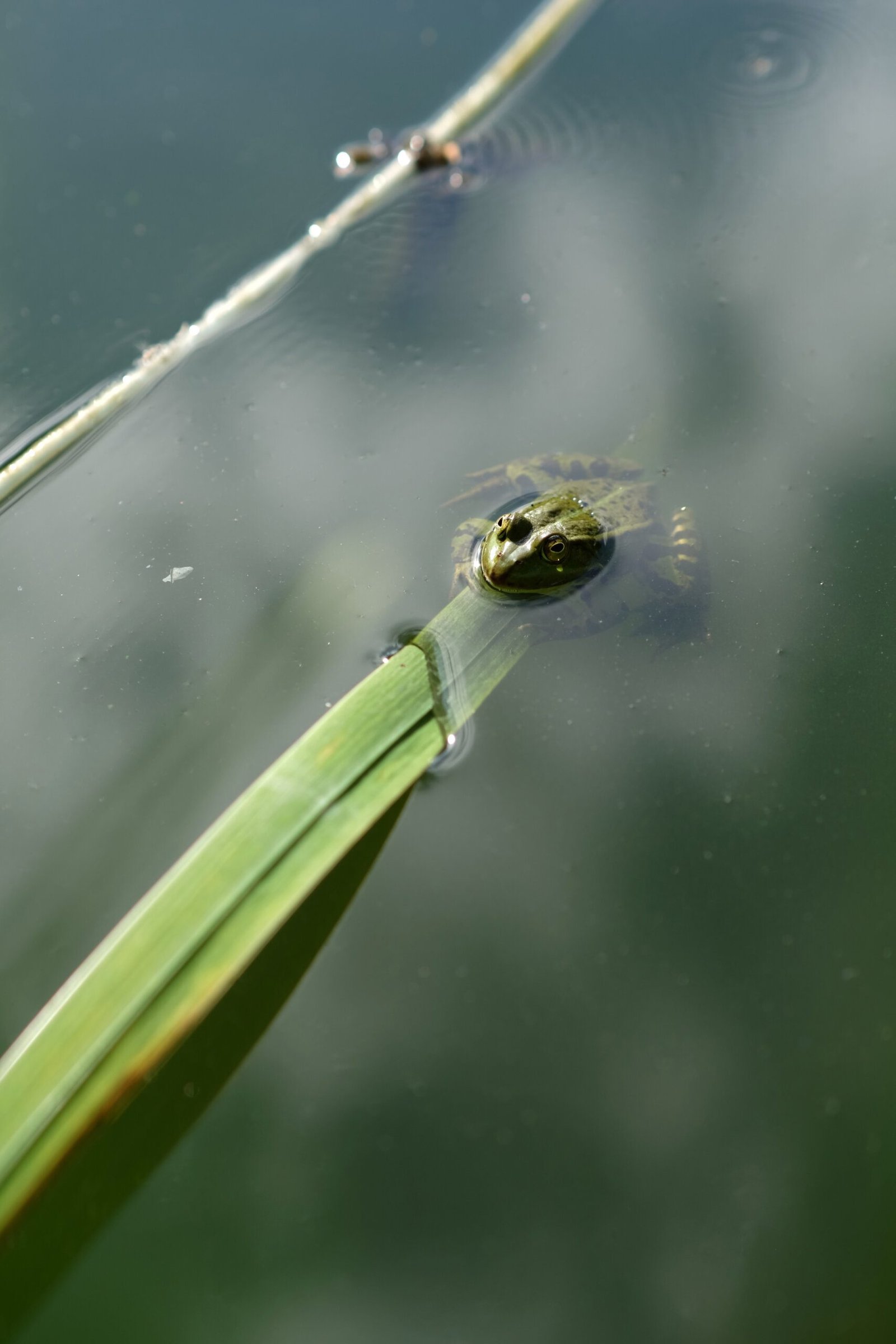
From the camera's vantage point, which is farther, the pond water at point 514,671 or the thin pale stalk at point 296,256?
the thin pale stalk at point 296,256

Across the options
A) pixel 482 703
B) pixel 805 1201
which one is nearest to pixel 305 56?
pixel 482 703

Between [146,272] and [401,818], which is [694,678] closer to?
[401,818]

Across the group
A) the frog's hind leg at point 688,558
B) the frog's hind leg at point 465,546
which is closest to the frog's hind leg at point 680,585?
→ the frog's hind leg at point 688,558

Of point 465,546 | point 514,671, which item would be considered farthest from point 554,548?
point 514,671

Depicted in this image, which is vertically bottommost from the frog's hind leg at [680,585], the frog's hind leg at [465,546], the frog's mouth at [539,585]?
the frog's hind leg at [680,585]

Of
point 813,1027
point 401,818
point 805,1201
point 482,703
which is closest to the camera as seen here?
point 805,1201

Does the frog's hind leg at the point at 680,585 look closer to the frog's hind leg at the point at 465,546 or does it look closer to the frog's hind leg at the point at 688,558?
the frog's hind leg at the point at 688,558

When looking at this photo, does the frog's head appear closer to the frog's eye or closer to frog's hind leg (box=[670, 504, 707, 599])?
the frog's eye

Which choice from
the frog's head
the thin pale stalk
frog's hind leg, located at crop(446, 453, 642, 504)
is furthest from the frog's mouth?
the thin pale stalk
